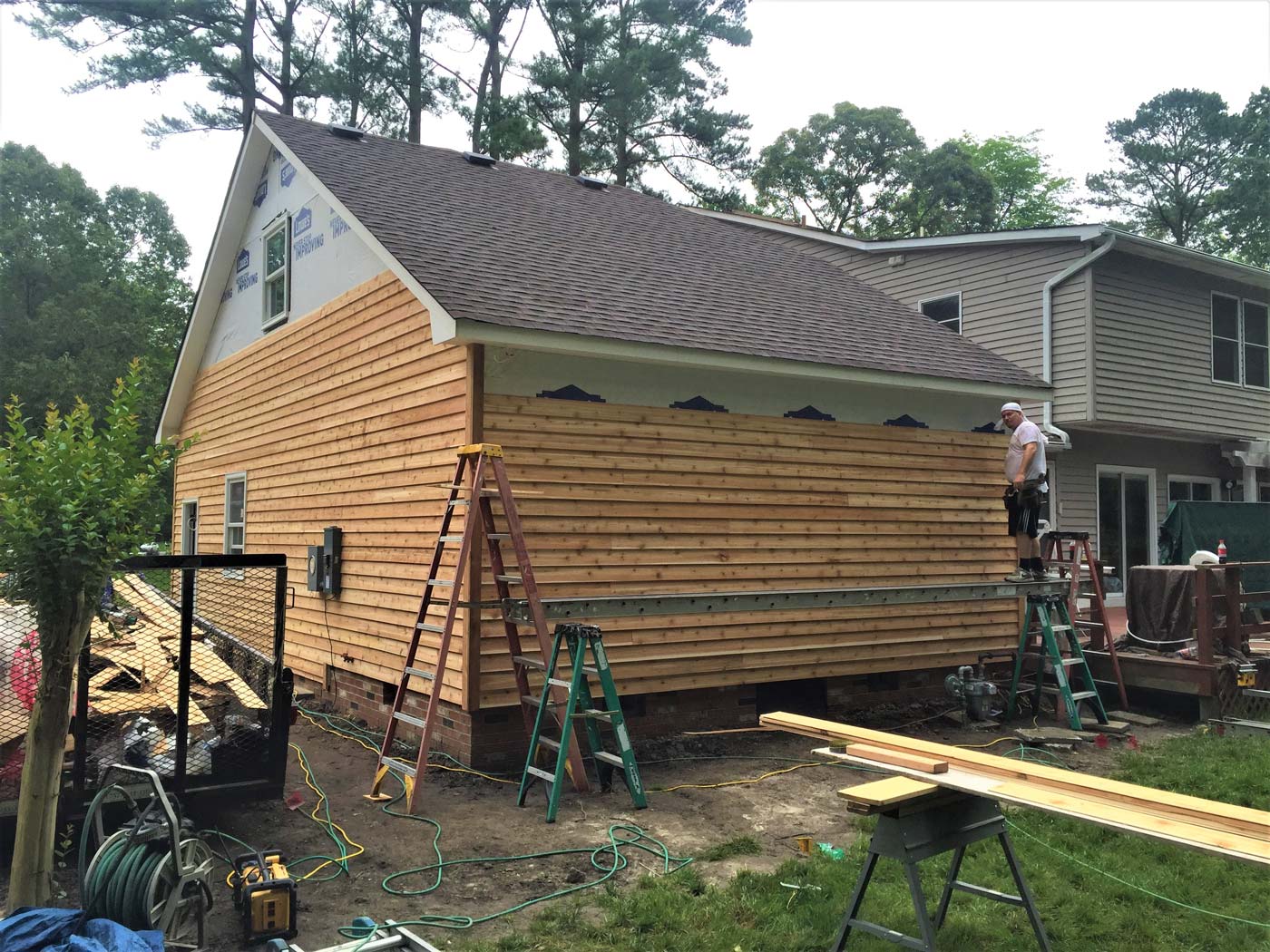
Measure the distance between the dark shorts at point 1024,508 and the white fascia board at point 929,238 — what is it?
6633 millimetres

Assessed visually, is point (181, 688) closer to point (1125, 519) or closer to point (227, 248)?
point (227, 248)

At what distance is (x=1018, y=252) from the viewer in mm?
15578

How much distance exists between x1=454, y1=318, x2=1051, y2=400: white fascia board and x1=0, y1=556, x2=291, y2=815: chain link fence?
2445 millimetres

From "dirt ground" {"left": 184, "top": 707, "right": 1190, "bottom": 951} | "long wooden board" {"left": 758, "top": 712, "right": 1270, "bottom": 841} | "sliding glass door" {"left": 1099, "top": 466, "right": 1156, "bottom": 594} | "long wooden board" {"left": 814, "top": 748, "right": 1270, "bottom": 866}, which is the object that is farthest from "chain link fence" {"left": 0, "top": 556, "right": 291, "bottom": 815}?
"sliding glass door" {"left": 1099, "top": 466, "right": 1156, "bottom": 594}

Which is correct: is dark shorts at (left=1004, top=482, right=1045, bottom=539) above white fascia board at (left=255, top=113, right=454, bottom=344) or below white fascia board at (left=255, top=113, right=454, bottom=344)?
below

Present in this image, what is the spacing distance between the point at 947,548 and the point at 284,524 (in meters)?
7.17

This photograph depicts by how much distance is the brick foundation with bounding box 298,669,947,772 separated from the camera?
7.43 m

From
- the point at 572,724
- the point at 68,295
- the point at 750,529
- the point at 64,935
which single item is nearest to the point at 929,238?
the point at 750,529

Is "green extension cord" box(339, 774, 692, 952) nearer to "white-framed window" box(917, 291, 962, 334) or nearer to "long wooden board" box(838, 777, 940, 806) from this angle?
"long wooden board" box(838, 777, 940, 806)

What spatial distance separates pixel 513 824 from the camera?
6.06 metres

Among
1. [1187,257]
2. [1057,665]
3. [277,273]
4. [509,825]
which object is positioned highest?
[1187,257]

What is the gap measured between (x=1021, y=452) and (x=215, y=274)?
10.4 meters

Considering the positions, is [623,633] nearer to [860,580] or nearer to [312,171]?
[860,580]

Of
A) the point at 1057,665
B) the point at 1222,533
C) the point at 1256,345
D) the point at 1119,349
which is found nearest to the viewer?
the point at 1057,665
